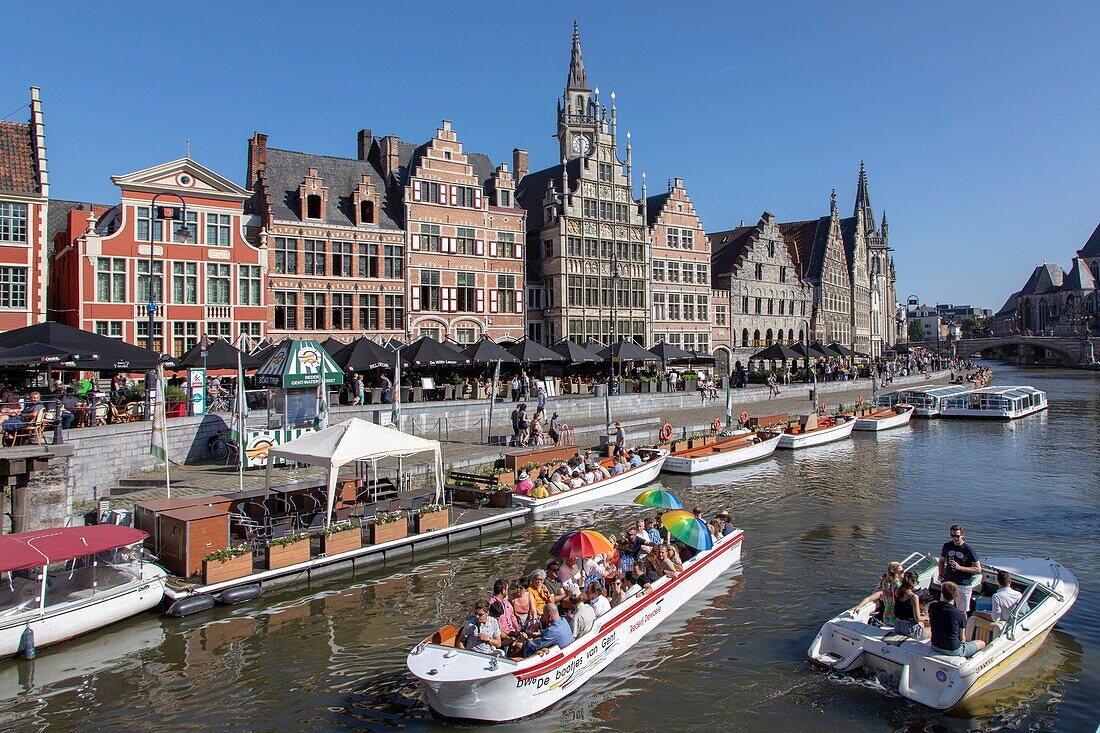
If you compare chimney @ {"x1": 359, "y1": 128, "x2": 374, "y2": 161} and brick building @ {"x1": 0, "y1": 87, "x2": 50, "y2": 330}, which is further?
chimney @ {"x1": 359, "y1": 128, "x2": 374, "y2": 161}

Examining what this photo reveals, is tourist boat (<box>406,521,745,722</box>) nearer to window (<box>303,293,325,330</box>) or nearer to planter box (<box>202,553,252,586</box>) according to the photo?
planter box (<box>202,553,252,586</box>)

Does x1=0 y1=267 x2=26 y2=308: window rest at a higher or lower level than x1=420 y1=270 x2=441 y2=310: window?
lower

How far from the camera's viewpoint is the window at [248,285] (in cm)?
3506

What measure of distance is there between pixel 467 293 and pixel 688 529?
1154 inches

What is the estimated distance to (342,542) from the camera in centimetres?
Result: 1609

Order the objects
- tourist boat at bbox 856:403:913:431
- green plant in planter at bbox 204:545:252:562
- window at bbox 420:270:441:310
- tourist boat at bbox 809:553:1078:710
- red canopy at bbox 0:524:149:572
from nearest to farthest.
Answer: tourist boat at bbox 809:553:1078:710 → red canopy at bbox 0:524:149:572 → green plant in planter at bbox 204:545:252:562 → tourist boat at bbox 856:403:913:431 → window at bbox 420:270:441:310

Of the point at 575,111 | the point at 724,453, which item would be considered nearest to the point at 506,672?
the point at 724,453

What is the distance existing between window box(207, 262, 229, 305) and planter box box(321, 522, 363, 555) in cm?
2121

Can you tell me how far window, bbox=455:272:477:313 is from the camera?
42.4 meters

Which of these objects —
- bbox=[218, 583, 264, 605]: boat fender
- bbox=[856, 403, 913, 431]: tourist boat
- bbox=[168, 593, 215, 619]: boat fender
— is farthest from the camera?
bbox=[856, 403, 913, 431]: tourist boat

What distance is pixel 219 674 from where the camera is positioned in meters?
11.8

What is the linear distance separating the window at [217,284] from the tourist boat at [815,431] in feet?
78.6

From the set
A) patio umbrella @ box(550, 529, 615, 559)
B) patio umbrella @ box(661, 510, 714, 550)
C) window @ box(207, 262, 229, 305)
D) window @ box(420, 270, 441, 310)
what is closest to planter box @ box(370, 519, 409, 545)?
patio umbrella @ box(550, 529, 615, 559)

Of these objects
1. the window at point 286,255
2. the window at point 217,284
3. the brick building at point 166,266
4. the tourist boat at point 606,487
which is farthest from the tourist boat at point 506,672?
the window at point 286,255
